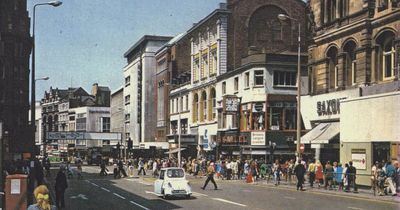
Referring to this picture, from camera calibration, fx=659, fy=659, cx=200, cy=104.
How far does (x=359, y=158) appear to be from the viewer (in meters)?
36.7

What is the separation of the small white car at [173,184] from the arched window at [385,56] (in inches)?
575

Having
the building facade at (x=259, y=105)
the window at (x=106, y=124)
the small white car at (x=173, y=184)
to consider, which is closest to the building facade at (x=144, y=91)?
the building facade at (x=259, y=105)

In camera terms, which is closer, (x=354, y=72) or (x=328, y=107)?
(x=354, y=72)

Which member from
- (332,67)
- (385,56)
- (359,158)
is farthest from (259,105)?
(359,158)

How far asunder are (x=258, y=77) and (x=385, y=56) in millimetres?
26222

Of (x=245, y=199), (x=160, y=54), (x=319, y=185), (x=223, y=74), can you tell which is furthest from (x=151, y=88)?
(x=245, y=199)

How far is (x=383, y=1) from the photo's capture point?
38000 mm

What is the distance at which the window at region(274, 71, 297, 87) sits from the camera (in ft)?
211

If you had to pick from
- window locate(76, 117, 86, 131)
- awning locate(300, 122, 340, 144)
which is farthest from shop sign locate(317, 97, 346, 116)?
window locate(76, 117, 86, 131)

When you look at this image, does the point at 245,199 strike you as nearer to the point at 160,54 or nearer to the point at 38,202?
the point at 38,202

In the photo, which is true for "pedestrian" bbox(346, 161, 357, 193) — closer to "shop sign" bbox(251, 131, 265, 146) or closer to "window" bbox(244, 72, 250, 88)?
"shop sign" bbox(251, 131, 265, 146)

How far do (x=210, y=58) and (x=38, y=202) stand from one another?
230 feet

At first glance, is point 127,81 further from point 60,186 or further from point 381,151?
point 60,186

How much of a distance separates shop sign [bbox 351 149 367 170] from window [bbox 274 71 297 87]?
27187 mm
